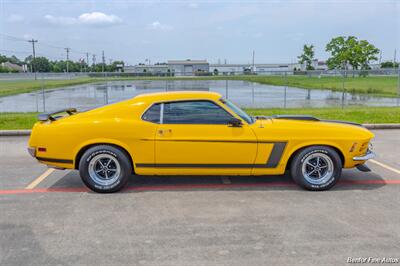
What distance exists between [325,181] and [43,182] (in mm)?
4164

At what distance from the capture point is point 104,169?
4.77 metres

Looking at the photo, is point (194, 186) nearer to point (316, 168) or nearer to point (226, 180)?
point (226, 180)

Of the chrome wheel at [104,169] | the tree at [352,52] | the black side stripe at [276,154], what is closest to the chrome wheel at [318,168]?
the black side stripe at [276,154]

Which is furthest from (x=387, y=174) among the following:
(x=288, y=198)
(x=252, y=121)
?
(x=252, y=121)

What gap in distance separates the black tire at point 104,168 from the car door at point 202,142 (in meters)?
0.47

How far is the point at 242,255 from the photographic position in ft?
10.3

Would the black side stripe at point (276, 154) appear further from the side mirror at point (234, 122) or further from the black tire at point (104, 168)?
the black tire at point (104, 168)

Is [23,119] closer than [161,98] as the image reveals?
No

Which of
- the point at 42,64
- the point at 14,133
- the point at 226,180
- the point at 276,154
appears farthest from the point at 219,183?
the point at 42,64

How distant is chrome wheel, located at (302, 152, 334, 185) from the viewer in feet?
15.5

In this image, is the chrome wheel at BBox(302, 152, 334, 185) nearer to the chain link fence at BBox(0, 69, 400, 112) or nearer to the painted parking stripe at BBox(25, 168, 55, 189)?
the painted parking stripe at BBox(25, 168, 55, 189)

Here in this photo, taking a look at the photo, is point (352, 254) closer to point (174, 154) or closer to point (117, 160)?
point (174, 154)

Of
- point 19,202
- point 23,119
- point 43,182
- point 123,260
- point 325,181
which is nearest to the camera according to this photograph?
point 123,260

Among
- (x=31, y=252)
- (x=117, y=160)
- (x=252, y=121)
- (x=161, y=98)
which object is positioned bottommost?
(x=31, y=252)
